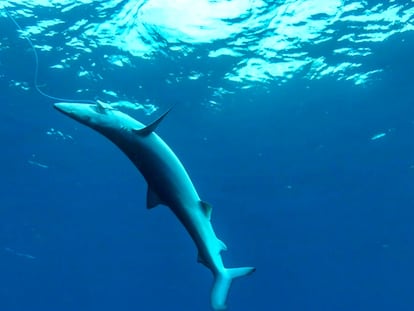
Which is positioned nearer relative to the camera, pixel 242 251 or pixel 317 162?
pixel 317 162

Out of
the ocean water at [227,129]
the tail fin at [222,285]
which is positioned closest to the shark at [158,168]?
the tail fin at [222,285]

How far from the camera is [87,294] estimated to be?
2178 inches

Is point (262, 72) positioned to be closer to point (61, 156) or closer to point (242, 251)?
point (61, 156)

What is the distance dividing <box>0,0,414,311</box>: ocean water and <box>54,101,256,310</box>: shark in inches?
20.9

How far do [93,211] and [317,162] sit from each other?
1519cm

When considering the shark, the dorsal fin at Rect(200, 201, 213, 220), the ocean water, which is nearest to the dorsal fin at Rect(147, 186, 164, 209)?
the shark

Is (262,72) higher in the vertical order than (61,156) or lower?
higher

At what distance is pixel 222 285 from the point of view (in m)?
4.54

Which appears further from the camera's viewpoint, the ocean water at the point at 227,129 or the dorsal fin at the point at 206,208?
the ocean water at the point at 227,129

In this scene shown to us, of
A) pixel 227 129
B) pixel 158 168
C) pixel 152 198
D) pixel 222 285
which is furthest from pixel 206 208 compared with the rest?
pixel 227 129

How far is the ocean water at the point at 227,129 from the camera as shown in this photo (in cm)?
1411

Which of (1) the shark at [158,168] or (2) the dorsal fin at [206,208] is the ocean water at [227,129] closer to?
(1) the shark at [158,168]

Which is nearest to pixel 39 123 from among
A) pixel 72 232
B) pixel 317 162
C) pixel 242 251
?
pixel 317 162

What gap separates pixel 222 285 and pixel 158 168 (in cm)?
141
